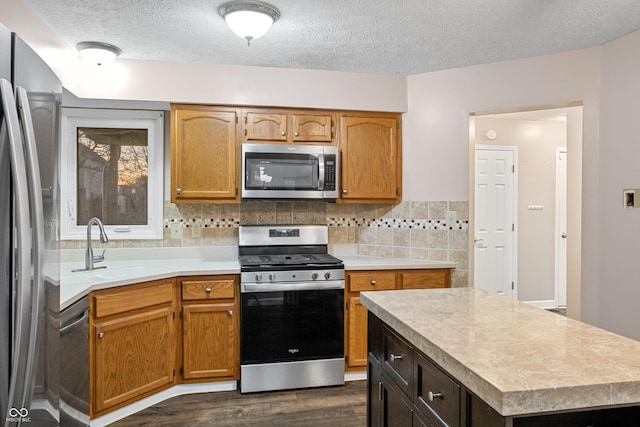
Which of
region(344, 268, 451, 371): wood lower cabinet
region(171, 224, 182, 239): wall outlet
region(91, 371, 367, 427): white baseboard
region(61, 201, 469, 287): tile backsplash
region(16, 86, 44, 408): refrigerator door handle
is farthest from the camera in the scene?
region(171, 224, 182, 239): wall outlet

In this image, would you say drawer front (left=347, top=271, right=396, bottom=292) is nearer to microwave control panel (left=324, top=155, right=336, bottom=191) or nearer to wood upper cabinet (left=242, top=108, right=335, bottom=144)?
microwave control panel (left=324, top=155, right=336, bottom=191)

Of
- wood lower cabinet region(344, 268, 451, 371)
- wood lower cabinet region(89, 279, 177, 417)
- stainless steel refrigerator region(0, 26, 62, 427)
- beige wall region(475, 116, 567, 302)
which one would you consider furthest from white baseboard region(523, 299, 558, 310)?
stainless steel refrigerator region(0, 26, 62, 427)

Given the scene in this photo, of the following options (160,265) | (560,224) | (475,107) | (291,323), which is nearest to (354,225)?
(291,323)

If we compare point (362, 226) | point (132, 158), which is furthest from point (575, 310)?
point (132, 158)

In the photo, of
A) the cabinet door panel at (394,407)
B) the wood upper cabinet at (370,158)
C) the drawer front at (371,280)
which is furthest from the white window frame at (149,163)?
the cabinet door panel at (394,407)

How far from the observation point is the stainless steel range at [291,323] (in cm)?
301

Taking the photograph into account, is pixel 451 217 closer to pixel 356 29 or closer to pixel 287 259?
pixel 287 259

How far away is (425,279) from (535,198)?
9.22ft

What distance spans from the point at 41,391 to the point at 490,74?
3338 millimetres

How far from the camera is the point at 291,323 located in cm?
307

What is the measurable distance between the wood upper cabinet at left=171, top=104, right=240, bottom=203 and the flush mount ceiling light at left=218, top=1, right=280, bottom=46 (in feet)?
A: 3.23

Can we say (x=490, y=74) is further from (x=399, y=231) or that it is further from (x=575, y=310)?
(x=575, y=310)

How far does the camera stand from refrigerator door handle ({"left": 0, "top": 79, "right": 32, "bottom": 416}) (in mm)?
998

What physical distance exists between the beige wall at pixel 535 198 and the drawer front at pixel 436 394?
4.42 meters
